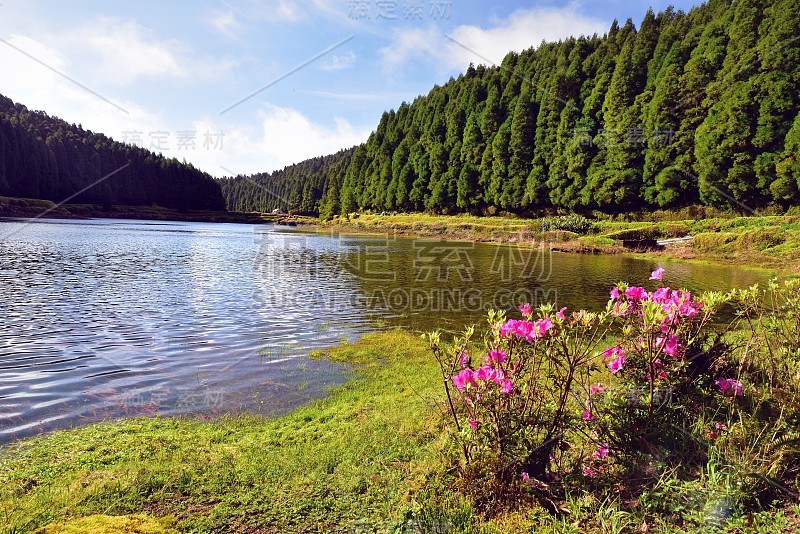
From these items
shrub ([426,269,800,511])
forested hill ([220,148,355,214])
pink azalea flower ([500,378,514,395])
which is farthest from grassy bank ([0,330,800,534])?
forested hill ([220,148,355,214])

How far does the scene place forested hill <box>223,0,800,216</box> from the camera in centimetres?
3506

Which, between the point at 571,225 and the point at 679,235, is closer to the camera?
the point at 679,235

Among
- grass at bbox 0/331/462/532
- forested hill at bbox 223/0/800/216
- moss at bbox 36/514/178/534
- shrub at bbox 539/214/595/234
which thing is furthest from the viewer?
shrub at bbox 539/214/595/234

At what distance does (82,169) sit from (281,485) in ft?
508

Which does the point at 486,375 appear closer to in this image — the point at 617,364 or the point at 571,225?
the point at 617,364

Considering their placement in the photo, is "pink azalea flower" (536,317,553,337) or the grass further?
→ the grass

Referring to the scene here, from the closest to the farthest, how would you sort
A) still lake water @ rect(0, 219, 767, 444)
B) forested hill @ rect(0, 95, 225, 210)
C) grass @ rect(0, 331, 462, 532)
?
grass @ rect(0, 331, 462, 532) < still lake water @ rect(0, 219, 767, 444) < forested hill @ rect(0, 95, 225, 210)

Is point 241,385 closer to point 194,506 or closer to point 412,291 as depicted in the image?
point 194,506

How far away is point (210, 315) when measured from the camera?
1302 centimetres

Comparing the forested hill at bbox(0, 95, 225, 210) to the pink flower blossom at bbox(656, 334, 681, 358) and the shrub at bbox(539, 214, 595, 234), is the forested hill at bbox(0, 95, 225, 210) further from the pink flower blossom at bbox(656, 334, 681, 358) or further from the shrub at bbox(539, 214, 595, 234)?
the pink flower blossom at bbox(656, 334, 681, 358)

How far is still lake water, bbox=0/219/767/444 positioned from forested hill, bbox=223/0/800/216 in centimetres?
1790

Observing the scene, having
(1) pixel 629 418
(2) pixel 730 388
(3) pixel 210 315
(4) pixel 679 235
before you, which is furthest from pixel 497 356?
(4) pixel 679 235

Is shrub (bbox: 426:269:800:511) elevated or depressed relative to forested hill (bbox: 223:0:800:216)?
depressed

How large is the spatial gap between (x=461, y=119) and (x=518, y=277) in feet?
196
